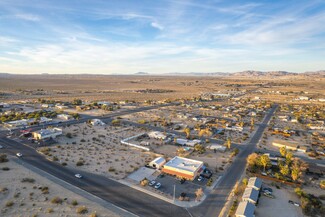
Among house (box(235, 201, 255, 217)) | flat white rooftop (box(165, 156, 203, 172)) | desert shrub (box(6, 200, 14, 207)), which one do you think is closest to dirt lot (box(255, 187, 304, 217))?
house (box(235, 201, 255, 217))

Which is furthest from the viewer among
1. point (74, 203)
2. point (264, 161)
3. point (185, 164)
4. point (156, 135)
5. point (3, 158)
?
point (156, 135)

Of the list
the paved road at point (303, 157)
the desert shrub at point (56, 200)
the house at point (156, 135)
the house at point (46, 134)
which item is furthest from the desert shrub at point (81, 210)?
the paved road at point (303, 157)

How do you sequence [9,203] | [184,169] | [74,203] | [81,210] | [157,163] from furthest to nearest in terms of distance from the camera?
[157,163] → [184,169] → [74,203] → [9,203] → [81,210]

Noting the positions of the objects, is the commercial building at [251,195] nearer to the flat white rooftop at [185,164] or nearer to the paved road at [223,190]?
the paved road at [223,190]

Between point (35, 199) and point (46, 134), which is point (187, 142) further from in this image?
point (46, 134)

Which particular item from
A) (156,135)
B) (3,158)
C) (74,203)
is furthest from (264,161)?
(3,158)

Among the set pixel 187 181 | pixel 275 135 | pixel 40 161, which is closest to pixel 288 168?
pixel 187 181

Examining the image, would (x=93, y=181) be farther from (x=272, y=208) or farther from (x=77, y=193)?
(x=272, y=208)

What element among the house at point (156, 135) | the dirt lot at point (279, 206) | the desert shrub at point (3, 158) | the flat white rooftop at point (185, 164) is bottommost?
the dirt lot at point (279, 206)
